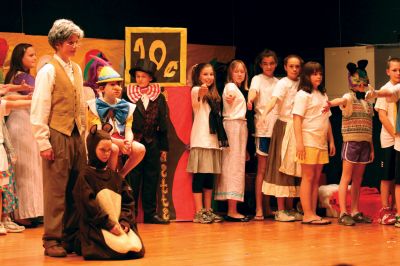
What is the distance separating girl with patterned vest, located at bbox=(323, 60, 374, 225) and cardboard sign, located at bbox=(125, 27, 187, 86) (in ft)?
4.78

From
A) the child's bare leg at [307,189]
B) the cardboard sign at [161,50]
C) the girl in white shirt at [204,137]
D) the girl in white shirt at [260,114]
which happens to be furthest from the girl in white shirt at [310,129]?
the cardboard sign at [161,50]

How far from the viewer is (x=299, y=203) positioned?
8.00 m

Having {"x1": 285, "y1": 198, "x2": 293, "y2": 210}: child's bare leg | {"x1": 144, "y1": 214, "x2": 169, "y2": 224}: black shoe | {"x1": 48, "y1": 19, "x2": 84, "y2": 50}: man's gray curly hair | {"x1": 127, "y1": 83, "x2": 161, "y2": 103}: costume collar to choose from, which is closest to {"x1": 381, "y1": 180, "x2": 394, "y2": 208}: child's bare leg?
{"x1": 285, "y1": 198, "x2": 293, "y2": 210}: child's bare leg

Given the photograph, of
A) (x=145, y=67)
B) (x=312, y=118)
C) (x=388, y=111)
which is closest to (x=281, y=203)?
(x=312, y=118)

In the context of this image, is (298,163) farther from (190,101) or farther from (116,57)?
(116,57)

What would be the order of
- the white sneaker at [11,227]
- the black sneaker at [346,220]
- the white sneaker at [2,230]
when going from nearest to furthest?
the white sneaker at [2,230] → the white sneaker at [11,227] → the black sneaker at [346,220]

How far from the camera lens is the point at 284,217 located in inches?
295

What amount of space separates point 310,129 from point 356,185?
667 millimetres

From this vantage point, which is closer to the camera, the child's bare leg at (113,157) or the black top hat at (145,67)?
the child's bare leg at (113,157)

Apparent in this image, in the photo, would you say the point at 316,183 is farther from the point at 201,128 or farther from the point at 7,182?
the point at 7,182

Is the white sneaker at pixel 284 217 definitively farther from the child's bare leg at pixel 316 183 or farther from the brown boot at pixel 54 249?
the brown boot at pixel 54 249

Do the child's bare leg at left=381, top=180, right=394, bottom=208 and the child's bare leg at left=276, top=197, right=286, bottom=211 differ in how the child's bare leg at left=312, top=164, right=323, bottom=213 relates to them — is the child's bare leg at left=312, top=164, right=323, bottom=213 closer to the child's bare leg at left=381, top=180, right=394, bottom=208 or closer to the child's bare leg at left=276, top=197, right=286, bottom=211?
the child's bare leg at left=276, top=197, right=286, bottom=211

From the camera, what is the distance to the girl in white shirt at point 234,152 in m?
7.51

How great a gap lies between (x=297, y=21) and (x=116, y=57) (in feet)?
6.69
